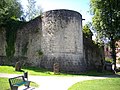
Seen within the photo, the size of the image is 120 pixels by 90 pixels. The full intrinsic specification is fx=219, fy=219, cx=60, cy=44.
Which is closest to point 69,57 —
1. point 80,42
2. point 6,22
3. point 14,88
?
point 80,42

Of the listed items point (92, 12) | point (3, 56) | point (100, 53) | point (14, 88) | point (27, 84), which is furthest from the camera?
point (100, 53)

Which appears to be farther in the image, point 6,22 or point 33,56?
point 6,22

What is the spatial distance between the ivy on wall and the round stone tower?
4.69 meters

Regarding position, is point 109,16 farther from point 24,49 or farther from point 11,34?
point 11,34

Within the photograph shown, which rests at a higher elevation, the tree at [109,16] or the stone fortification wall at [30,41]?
the tree at [109,16]

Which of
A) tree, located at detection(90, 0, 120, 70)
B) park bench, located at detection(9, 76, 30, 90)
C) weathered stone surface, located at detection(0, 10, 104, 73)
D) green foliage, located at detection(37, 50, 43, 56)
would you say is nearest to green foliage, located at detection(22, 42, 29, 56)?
weathered stone surface, located at detection(0, 10, 104, 73)

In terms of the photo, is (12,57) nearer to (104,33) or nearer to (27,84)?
(104,33)

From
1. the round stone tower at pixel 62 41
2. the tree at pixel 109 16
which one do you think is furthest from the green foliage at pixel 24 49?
the tree at pixel 109 16

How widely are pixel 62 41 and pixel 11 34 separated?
794cm

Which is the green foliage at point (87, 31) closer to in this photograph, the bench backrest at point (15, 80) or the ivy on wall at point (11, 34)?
the ivy on wall at point (11, 34)

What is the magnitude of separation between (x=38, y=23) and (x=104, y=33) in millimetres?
8960

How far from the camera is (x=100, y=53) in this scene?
3391 centimetres

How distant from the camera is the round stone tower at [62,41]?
2517cm

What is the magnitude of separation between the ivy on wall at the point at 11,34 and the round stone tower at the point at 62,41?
15.4ft
